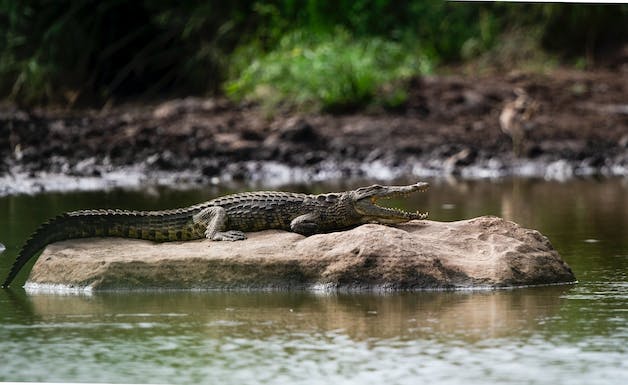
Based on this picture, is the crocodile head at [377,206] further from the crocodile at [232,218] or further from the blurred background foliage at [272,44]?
the blurred background foliage at [272,44]

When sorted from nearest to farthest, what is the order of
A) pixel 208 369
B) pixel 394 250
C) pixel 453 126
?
pixel 208 369 → pixel 394 250 → pixel 453 126

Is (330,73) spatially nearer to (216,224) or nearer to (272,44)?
(272,44)

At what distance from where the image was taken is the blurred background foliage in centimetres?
2288

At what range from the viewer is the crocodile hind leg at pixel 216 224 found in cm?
1030

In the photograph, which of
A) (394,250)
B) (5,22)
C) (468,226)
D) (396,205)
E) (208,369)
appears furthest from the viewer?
(5,22)

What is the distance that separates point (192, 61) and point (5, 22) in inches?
147

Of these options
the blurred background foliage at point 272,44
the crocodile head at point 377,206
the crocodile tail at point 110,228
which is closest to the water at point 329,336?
the crocodile tail at point 110,228

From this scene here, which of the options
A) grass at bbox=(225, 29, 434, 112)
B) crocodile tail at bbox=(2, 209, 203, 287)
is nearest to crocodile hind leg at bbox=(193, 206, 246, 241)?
crocodile tail at bbox=(2, 209, 203, 287)

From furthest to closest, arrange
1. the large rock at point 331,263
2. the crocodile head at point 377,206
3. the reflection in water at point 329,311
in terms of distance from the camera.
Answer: the crocodile head at point 377,206
the large rock at point 331,263
the reflection in water at point 329,311

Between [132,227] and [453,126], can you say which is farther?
[453,126]

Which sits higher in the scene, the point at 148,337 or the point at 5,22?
the point at 5,22

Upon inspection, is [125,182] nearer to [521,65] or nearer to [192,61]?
[192,61]

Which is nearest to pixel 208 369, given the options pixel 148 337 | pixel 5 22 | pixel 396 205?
pixel 148 337

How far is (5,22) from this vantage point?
2627cm
